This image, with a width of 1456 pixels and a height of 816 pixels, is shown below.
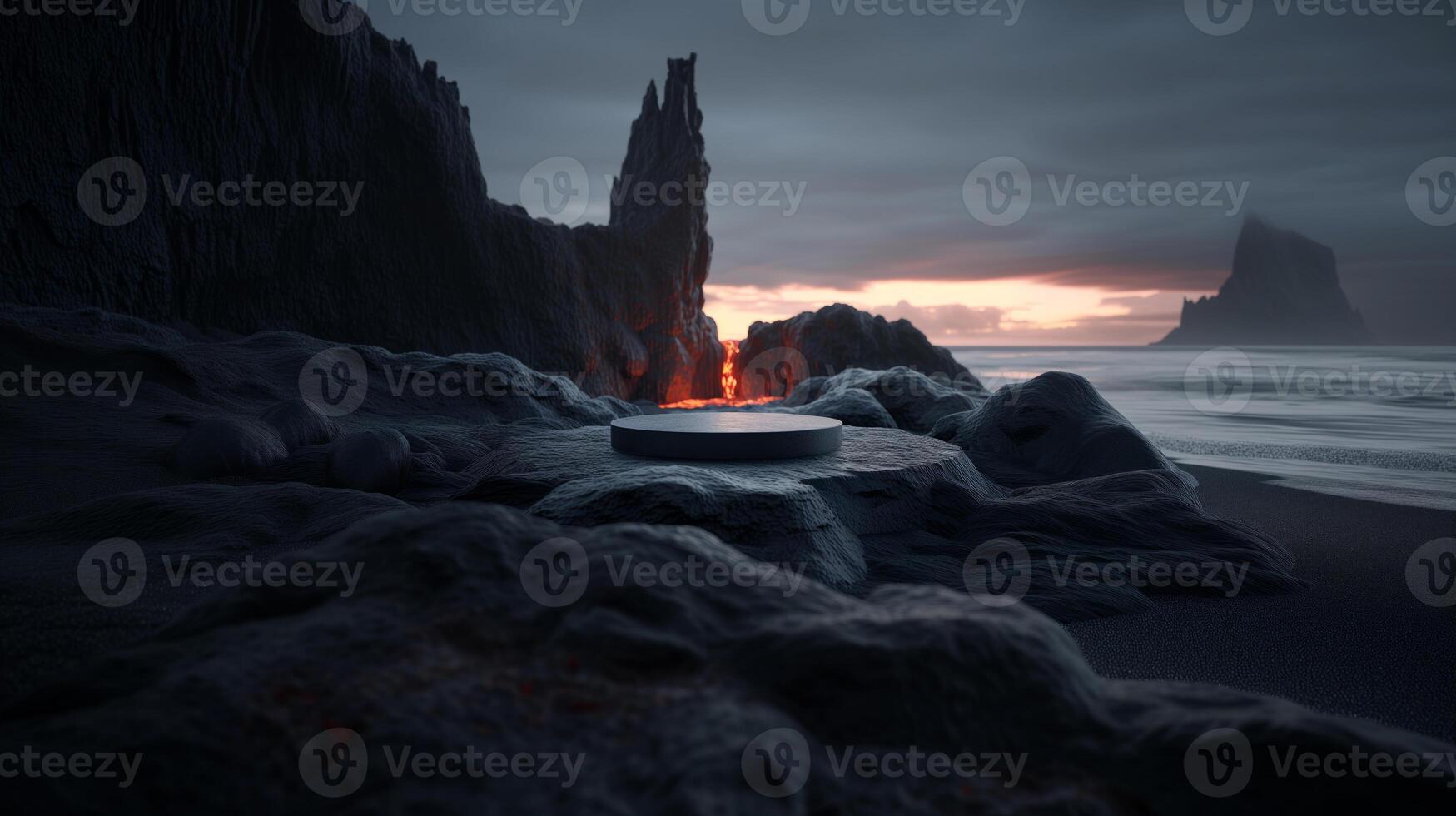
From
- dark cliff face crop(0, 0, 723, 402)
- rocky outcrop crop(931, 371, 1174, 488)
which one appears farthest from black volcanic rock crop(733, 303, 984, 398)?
rocky outcrop crop(931, 371, 1174, 488)

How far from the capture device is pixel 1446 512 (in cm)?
530

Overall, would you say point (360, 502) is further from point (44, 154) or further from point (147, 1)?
point (147, 1)

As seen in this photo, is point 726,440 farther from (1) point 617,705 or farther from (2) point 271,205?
(2) point 271,205

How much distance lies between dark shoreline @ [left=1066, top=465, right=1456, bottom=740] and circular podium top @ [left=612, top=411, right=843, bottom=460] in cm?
183

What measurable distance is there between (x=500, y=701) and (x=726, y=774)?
1.66ft

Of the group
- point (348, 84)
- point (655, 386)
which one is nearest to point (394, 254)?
point (348, 84)

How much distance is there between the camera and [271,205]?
977 cm

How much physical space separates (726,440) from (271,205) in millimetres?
8476

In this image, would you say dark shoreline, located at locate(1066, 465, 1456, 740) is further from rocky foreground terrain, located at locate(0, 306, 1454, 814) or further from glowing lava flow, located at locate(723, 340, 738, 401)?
glowing lava flow, located at locate(723, 340, 738, 401)

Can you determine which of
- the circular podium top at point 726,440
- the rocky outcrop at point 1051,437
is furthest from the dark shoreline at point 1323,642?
the circular podium top at point 726,440

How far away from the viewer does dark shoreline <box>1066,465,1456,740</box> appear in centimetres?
264

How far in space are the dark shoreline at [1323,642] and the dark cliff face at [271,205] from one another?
9773 mm

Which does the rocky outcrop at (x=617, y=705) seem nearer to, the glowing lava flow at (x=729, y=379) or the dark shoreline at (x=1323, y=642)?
the dark shoreline at (x=1323, y=642)

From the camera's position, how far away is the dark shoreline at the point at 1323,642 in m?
2.64
